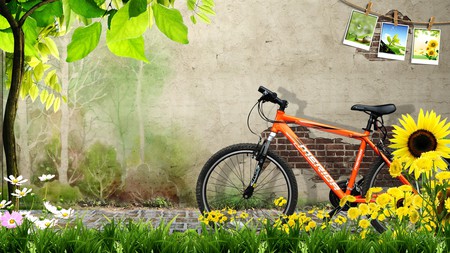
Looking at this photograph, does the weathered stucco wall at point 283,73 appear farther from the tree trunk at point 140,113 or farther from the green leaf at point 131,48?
the green leaf at point 131,48

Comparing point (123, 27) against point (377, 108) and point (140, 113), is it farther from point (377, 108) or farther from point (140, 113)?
point (140, 113)

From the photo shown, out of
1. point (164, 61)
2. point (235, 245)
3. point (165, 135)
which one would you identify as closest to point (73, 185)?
point (165, 135)

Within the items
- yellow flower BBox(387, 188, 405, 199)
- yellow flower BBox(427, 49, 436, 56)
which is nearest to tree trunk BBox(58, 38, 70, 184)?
yellow flower BBox(427, 49, 436, 56)

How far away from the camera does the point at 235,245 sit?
4.03ft

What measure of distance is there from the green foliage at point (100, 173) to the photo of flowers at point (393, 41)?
2.78m

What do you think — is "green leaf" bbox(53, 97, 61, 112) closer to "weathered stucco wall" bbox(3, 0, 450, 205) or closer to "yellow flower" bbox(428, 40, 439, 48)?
"weathered stucco wall" bbox(3, 0, 450, 205)

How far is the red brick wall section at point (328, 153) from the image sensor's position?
5.14 metres

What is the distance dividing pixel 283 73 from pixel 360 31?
86 centimetres

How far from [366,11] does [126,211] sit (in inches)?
117

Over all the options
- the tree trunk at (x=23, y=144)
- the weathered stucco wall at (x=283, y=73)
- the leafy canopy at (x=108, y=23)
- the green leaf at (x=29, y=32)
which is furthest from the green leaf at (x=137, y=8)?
the tree trunk at (x=23, y=144)

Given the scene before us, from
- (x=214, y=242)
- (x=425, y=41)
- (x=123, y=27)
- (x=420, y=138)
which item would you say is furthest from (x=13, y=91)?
(x=425, y=41)

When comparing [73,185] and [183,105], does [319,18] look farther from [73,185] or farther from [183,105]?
[73,185]

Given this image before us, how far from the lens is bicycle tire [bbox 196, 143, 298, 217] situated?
12.3ft

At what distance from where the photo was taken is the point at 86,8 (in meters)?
1.20
